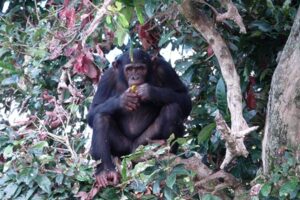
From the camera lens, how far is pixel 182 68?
6.03 meters

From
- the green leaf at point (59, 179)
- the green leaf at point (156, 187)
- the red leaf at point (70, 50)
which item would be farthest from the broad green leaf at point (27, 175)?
the red leaf at point (70, 50)

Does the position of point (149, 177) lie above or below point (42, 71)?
below

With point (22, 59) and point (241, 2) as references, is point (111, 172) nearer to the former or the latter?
point (22, 59)

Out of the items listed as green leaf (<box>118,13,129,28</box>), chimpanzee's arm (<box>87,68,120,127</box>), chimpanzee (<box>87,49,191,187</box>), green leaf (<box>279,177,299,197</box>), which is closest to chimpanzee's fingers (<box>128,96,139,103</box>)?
chimpanzee (<box>87,49,191,187</box>)

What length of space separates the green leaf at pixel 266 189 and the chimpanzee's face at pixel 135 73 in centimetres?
195

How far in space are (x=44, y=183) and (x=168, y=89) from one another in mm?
1714

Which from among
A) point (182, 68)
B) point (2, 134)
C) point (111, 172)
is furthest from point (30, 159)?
point (182, 68)

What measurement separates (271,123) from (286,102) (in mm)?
158

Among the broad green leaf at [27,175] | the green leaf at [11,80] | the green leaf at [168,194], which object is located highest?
the green leaf at [11,80]

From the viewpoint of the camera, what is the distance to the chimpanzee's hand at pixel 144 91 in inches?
223

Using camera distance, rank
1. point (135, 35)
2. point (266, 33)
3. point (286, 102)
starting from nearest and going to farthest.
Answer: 1. point (286, 102)
2. point (266, 33)
3. point (135, 35)

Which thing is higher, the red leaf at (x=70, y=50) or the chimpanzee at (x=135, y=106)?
the red leaf at (x=70, y=50)

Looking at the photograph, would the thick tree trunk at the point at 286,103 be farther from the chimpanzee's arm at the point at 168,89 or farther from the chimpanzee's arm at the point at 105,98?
the chimpanzee's arm at the point at 105,98

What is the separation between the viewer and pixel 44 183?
4.45m
